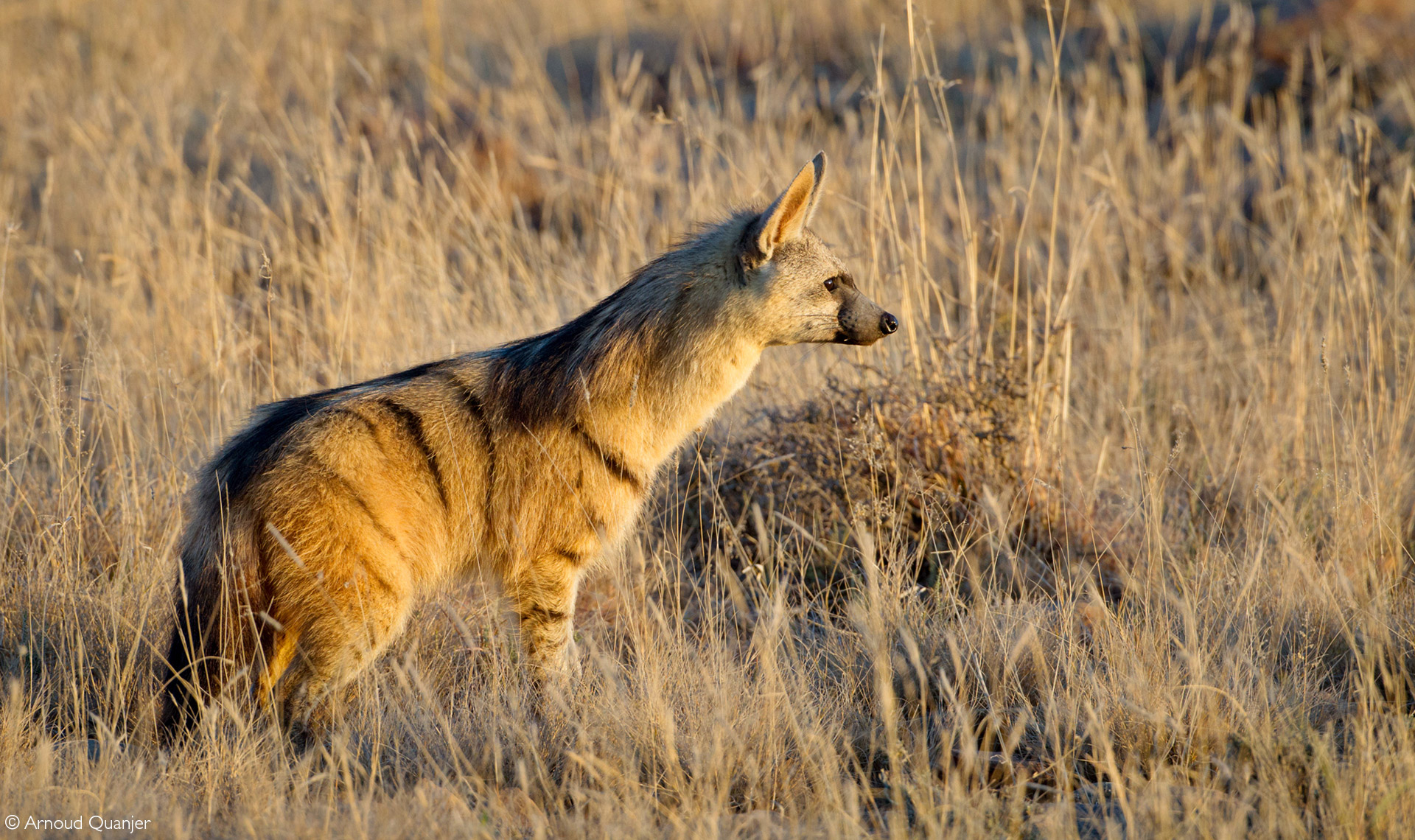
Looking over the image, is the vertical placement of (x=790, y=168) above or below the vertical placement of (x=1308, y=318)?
above

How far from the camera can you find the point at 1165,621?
12.5ft

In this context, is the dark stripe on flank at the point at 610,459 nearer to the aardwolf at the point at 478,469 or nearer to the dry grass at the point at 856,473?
the aardwolf at the point at 478,469

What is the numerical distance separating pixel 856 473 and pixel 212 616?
278 cm

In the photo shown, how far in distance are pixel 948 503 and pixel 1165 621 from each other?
4.54ft

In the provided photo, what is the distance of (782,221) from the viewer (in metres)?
4.18

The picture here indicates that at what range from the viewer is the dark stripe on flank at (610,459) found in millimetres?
4188

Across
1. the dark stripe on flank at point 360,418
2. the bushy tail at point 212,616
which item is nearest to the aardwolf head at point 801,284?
the dark stripe on flank at point 360,418

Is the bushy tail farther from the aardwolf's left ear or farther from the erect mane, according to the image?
the aardwolf's left ear

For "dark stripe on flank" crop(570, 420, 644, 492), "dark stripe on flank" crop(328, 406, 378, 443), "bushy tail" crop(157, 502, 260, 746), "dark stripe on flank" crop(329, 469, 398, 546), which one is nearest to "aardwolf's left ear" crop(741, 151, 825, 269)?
"dark stripe on flank" crop(570, 420, 644, 492)

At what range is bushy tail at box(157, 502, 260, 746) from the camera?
11.3 ft

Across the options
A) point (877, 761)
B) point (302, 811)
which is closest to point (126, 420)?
point (302, 811)

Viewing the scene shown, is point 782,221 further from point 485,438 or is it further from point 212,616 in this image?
point 212,616

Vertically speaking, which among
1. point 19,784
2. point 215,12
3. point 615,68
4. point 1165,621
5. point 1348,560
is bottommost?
point 1348,560

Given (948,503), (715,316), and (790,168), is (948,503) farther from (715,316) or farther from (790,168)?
(790,168)
